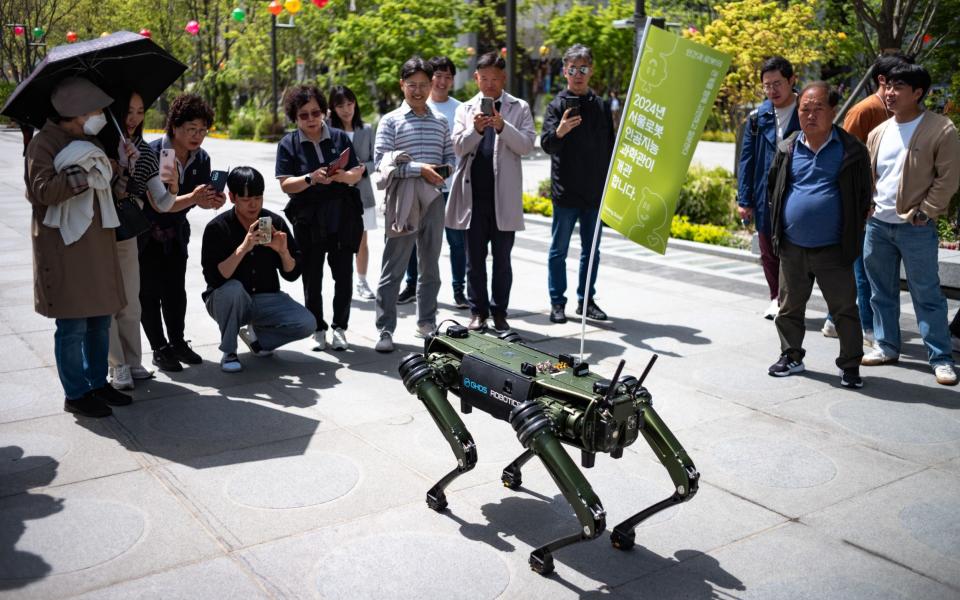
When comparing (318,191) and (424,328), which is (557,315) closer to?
(424,328)

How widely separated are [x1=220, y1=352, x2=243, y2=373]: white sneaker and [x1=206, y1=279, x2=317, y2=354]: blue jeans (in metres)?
0.03

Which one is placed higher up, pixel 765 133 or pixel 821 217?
pixel 765 133

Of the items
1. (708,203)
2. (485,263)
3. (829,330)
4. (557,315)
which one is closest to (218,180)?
(485,263)

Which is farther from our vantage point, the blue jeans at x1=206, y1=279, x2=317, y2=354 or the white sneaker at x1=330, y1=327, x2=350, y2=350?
the white sneaker at x1=330, y1=327, x2=350, y2=350

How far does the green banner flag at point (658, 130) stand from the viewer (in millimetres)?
5262

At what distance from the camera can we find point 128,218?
542 cm

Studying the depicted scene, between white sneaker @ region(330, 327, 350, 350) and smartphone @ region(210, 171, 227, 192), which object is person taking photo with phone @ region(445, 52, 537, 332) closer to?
white sneaker @ region(330, 327, 350, 350)

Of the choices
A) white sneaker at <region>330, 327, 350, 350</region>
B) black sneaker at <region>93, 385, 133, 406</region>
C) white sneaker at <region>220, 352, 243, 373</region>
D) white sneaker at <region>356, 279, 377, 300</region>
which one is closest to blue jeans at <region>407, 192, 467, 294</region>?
white sneaker at <region>356, 279, 377, 300</region>

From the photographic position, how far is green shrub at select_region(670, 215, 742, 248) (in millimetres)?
11417

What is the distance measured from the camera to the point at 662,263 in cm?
1055

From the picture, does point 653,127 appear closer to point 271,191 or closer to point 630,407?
point 630,407

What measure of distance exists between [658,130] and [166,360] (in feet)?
11.6

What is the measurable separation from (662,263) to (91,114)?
6.93m

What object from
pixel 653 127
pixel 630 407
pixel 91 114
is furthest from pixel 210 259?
pixel 630 407
